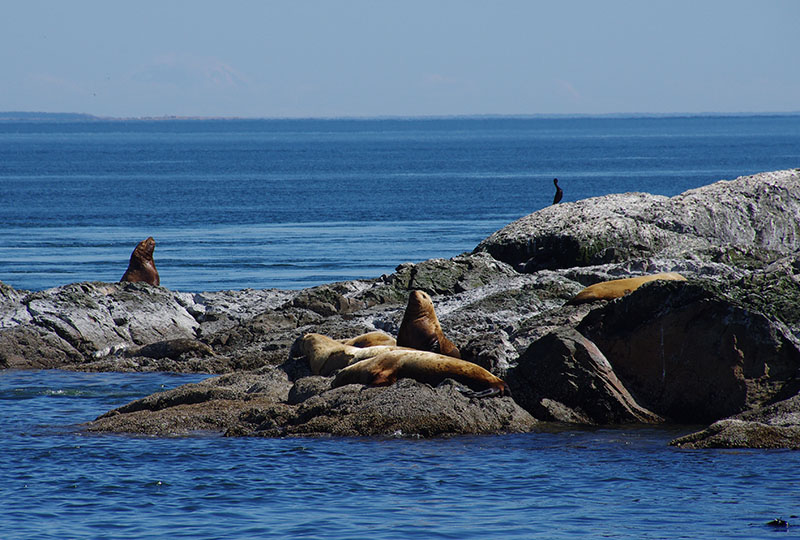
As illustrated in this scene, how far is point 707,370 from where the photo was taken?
12.6 m

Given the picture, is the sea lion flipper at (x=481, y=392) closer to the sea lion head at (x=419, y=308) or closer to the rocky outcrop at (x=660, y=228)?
the sea lion head at (x=419, y=308)

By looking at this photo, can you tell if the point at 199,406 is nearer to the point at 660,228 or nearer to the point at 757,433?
the point at 757,433

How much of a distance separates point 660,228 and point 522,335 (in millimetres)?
8925

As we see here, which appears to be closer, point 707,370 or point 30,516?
point 30,516

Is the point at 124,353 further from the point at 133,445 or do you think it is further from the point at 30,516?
the point at 30,516

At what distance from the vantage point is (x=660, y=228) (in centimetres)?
2247

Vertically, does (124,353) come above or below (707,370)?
below

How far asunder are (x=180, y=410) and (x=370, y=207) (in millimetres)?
41375

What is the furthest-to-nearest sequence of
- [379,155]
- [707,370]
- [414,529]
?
[379,155] < [707,370] < [414,529]

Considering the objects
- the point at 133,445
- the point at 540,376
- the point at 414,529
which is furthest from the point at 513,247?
the point at 414,529

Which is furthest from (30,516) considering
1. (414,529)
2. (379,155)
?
(379,155)

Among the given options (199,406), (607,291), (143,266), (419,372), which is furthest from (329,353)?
(143,266)

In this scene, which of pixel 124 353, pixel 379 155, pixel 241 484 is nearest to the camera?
pixel 241 484

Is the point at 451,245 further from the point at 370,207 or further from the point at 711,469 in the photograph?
the point at 711,469
